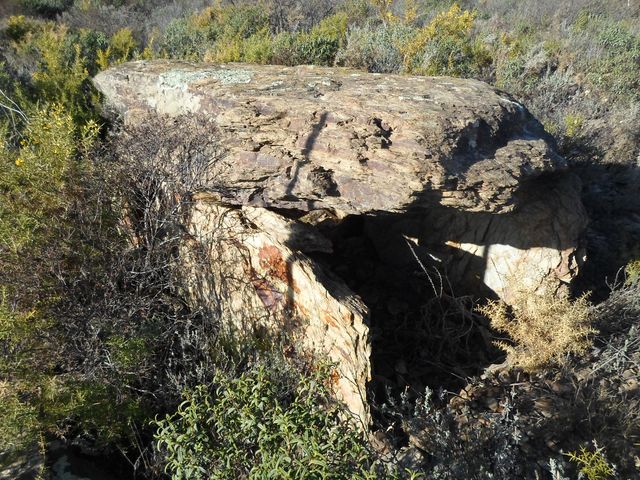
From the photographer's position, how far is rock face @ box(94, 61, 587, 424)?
2863 millimetres

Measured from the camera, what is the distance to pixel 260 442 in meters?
1.92

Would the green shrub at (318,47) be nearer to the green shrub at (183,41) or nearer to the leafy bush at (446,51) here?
the leafy bush at (446,51)

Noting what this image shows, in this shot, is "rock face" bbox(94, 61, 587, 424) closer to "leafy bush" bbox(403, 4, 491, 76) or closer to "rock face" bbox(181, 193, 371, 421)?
"rock face" bbox(181, 193, 371, 421)

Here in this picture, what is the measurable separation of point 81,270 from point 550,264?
3.36 m

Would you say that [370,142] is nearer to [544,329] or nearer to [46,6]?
[544,329]

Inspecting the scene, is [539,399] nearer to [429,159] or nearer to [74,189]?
[429,159]

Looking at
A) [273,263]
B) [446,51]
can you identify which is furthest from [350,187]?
[446,51]

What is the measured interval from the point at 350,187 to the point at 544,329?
1720mm

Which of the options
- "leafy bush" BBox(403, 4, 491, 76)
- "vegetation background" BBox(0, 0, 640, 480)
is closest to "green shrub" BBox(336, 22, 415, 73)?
"leafy bush" BBox(403, 4, 491, 76)

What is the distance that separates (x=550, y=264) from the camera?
3.57 meters

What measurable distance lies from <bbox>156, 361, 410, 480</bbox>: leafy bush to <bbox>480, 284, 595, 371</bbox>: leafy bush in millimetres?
1597

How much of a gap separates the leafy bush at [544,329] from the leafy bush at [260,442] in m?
1.60

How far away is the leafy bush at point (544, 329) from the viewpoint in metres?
3.17

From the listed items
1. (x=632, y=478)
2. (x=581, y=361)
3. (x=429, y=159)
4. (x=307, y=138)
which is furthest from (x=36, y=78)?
(x=632, y=478)
